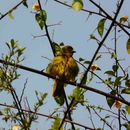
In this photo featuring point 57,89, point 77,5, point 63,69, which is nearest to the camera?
point 77,5

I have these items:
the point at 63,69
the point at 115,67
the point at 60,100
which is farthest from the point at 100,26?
the point at 63,69

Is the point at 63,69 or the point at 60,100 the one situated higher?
the point at 63,69

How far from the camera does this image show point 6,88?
252 centimetres

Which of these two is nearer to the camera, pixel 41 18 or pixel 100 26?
pixel 100 26

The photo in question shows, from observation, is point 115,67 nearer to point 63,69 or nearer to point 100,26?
point 100,26

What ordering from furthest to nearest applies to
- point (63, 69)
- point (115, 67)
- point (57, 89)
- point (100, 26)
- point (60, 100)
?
point (63, 69), point (57, 89), point (60, 100), point (115, 67), point (100, 26)

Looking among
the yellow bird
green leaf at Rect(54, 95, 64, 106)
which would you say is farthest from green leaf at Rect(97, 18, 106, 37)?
the yellow bird

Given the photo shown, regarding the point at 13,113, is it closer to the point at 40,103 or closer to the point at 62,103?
the point at 40,103

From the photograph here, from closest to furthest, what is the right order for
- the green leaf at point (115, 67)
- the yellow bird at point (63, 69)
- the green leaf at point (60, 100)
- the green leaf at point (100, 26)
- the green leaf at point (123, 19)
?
the green leaf at point (100, 26)
the green leaf at point (123, 19)
the green leaf at point (115, 67)
the green leaf at point (60, 100)
the yellow bird at point (63, 69)

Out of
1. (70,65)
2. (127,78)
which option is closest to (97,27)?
(127,78)

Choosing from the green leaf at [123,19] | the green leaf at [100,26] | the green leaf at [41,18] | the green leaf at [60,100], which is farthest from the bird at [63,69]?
the green leaf at [100,26]

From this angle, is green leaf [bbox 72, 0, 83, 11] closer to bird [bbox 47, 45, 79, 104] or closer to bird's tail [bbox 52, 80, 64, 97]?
bird's tail [bbox 52, 80, 64, 97]

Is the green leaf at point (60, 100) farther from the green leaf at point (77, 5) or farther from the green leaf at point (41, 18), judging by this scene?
the green leaf at point (77, 5)

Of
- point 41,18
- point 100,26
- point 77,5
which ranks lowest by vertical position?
point 77,5
